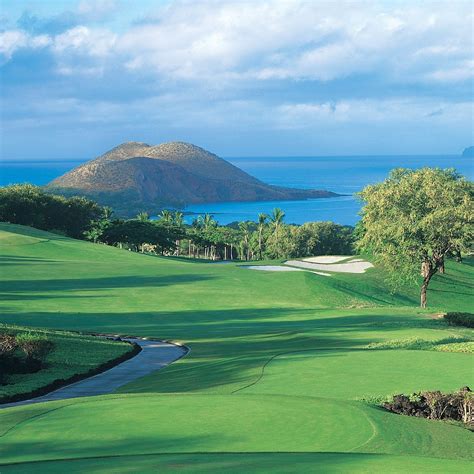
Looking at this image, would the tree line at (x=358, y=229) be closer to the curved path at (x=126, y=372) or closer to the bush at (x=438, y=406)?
the curved path at (x=126, y=372)

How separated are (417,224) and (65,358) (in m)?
31.0

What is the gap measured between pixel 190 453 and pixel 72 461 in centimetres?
175

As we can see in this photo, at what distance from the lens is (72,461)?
11.4m

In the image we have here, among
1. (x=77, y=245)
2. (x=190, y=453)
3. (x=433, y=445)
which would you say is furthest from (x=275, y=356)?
(x=77, y=245)

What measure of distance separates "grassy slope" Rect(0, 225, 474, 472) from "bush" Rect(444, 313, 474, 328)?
92 centimetres

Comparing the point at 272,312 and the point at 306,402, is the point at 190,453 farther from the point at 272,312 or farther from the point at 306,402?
the point at 272,312

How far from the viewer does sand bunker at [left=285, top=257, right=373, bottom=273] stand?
62406mm

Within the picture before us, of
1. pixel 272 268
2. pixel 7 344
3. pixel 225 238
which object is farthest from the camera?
pixel 225 238

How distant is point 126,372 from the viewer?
78.8 ft

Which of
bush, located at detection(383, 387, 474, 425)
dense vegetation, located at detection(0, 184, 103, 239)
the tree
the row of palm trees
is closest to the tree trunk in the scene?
the tree

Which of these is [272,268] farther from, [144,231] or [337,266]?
[144,231]

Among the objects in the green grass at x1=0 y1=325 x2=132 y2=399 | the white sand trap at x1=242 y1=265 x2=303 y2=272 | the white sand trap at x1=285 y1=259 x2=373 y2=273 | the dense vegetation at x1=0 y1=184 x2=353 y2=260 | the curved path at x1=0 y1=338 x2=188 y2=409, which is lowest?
the curved path at x1=0 y1=338 x2=188 y2=409

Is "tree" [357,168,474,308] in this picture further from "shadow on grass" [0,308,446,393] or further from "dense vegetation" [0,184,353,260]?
"dense vegetation" [0,184,353,260]

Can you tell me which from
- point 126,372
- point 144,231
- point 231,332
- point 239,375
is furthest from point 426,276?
point 144,231
